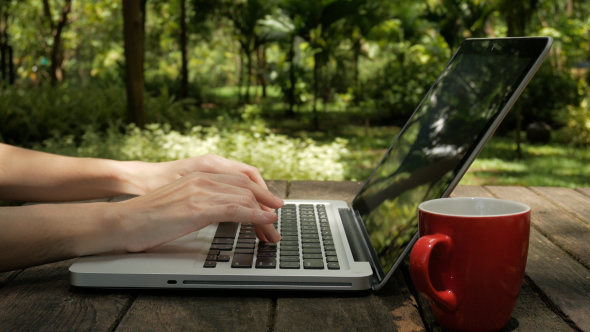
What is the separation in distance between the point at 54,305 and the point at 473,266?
0.54 metres

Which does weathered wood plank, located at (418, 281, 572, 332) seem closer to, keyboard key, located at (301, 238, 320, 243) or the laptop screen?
the laptop screen

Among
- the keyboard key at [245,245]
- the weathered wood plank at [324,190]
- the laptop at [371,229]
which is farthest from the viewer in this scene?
the weathered wood plank at [324,190]

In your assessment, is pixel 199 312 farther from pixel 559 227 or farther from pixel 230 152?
pixel 230 152

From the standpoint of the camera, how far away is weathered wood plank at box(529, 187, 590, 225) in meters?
1.18

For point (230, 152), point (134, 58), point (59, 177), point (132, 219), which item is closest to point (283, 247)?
point (132, 219)

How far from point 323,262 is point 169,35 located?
45.5 feet

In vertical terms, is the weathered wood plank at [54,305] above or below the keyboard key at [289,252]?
below

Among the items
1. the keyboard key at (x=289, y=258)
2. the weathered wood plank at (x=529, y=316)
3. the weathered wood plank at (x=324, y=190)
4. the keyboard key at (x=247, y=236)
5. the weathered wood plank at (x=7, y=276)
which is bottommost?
the weathered wood plank at (x=324, y=190)

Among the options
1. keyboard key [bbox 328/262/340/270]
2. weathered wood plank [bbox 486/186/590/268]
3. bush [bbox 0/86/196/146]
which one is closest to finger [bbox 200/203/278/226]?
keyboard key [bbox 328/262/340/270]

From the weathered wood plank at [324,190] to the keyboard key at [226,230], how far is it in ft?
1.46

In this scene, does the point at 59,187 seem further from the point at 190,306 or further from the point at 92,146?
the point at 92,146

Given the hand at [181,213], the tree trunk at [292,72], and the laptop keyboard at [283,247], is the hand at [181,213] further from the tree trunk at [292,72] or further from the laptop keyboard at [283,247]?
the tree trunk at [292,72]

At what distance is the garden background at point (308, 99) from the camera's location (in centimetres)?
443

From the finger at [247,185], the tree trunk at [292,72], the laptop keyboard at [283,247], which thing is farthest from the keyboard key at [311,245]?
the tree trunk at [292,72]
